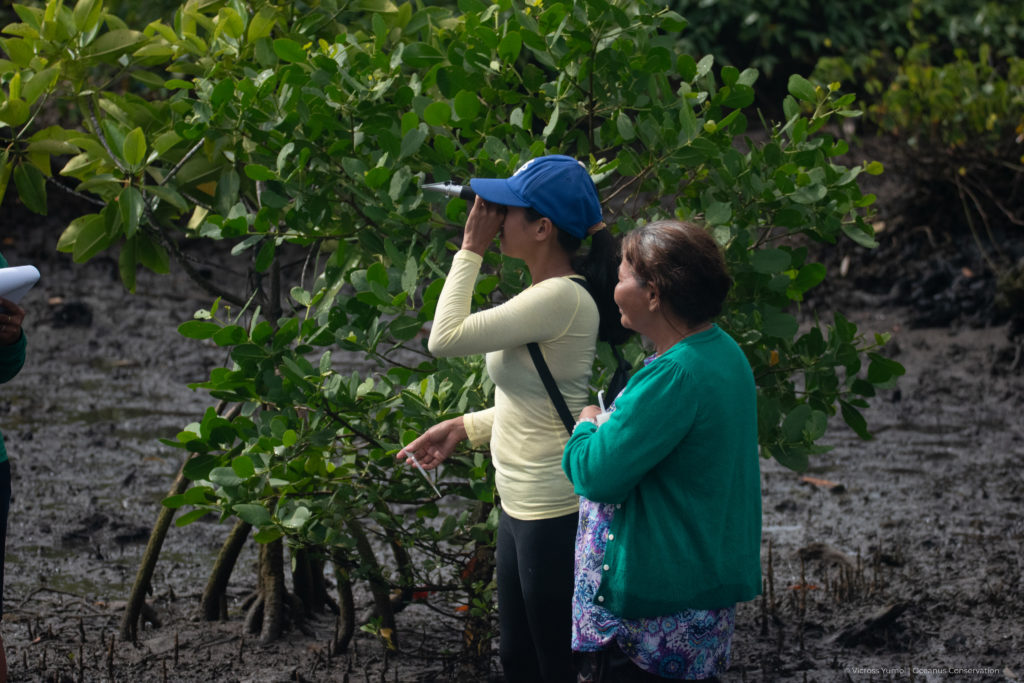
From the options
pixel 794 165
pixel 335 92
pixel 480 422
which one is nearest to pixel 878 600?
pixel 794 165

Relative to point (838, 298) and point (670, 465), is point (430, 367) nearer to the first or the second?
point (670, 465)

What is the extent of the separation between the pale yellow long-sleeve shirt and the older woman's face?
24 centimetres

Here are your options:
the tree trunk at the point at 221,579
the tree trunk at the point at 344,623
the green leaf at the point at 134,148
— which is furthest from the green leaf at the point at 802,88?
the tree trunk at the point at 221,579

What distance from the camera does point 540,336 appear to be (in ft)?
8.38

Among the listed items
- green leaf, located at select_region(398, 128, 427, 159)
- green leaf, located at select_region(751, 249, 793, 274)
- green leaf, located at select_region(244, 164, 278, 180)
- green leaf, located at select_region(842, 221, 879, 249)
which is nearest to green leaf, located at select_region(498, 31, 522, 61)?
Result: green leaf, located at select_region(398, 128, 427, 159)

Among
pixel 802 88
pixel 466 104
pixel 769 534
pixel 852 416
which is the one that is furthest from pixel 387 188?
pixel 769 534

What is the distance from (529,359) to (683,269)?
49 centimetres

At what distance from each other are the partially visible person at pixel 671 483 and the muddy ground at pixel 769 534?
1614mm

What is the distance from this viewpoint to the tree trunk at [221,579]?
4156mm

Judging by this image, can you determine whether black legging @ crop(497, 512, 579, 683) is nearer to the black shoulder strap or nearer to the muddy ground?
the black shoulder strap

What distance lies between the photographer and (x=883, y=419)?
24.3 ft

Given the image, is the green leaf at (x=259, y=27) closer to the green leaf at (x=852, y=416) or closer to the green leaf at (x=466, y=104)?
the green leaf at (x=466, y=104)

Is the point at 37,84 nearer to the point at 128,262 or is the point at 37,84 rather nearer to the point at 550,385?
the point at 128,262

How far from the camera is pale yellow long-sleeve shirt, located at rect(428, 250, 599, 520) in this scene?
253cm
